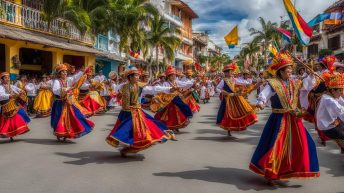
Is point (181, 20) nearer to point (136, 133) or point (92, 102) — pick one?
point (92, 102)

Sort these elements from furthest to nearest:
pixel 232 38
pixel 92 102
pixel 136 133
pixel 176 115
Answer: pixel 232 38 → pixel 92 102 → pixel 176 115 → pixel 136 133

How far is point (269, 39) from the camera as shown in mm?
53844

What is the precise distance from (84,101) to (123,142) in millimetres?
9427

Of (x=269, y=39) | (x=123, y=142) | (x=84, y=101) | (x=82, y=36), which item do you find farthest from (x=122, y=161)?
(x=269, y=39)

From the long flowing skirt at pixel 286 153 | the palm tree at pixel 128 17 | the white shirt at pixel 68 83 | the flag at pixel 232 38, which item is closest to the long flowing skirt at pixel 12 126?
the white shirt at pixel 68 83

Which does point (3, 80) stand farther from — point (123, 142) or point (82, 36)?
point (82, 36)

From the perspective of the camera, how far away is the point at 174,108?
37.7 feet

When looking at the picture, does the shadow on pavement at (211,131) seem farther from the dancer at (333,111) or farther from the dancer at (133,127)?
the dancer at (333,111)

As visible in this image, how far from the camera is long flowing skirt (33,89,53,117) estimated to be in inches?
698

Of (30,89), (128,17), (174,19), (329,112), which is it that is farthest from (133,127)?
(174,19)

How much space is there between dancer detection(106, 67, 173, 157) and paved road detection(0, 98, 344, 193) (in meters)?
0.35

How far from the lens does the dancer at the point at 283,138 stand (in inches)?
234

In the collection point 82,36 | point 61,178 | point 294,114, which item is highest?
point 82,36

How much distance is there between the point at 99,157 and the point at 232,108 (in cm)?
391
